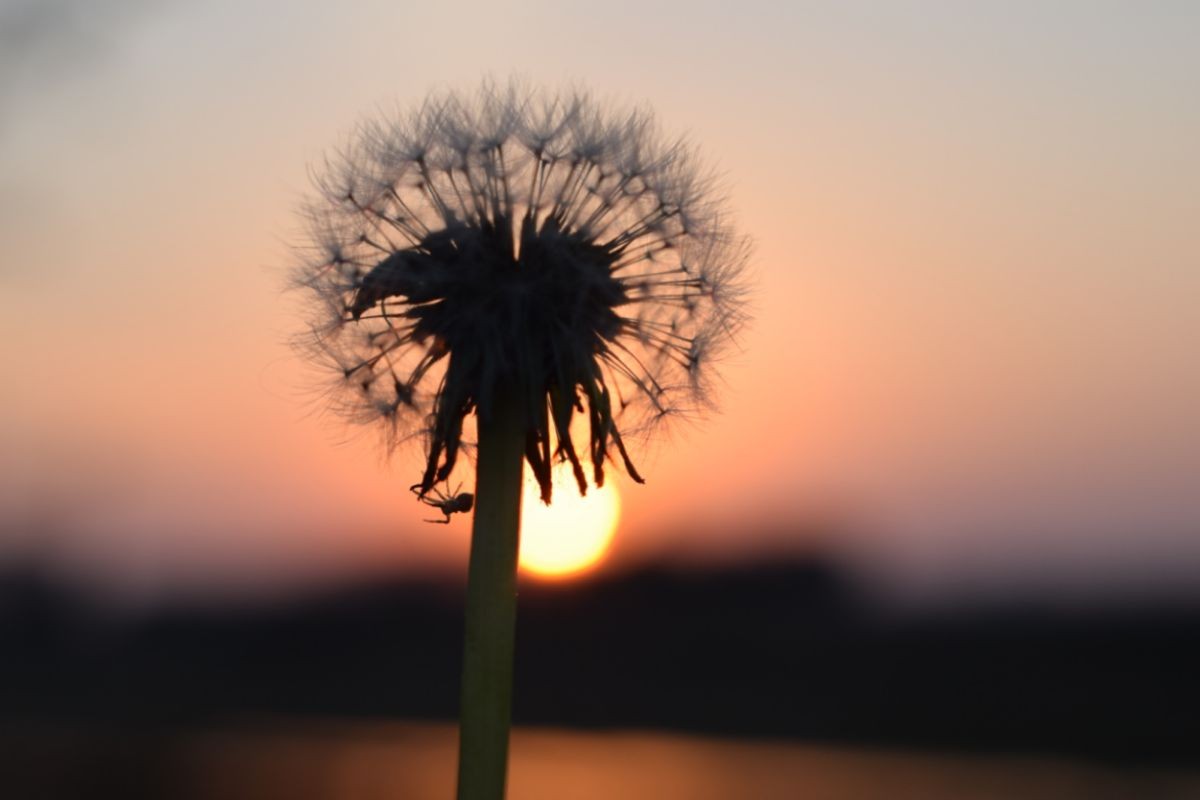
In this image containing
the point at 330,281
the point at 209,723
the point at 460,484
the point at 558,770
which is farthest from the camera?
the point at 209,723

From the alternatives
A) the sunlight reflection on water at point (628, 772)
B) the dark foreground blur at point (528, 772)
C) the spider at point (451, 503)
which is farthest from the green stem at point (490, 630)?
the sunlight reflection on water at point (628, 772)

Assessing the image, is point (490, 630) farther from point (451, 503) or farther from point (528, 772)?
point (528, 772)

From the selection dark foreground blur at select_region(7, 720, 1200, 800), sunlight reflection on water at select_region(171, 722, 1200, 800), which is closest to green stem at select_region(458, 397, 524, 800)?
dark foreground blur at select_region(7, 720, 1200, 800)

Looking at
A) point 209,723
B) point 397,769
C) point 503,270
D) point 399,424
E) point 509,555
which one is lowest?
point 509,555

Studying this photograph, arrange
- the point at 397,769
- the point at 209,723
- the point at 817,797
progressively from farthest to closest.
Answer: the point at 209,723
the point at 397,769
the point at 817,797

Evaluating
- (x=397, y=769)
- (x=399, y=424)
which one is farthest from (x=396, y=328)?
(x=397, y=769)

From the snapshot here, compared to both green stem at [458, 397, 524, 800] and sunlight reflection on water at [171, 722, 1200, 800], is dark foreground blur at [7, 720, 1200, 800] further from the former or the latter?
green stem at [458, 397, 524, 800]

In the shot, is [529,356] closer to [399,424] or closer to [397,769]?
[399,424]
